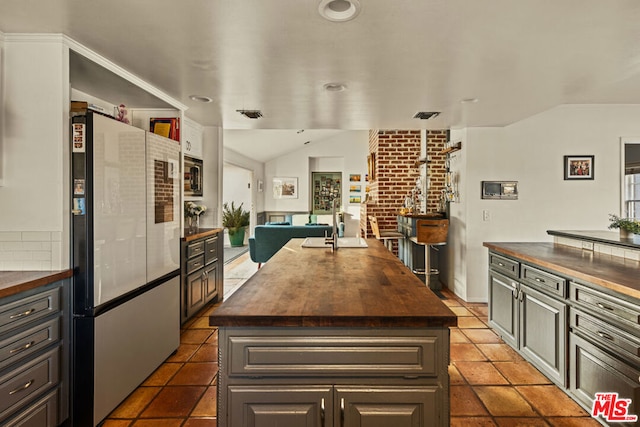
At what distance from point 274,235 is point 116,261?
3.63 metres

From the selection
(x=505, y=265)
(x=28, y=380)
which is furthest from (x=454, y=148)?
(x=28, y=380)

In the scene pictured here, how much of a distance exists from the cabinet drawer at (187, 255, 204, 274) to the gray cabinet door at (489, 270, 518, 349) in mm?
2774

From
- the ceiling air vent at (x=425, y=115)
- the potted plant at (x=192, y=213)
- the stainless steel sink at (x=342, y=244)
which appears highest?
the ceiling air vent at (x=425, y=115)

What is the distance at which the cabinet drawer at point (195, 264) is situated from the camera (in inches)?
135

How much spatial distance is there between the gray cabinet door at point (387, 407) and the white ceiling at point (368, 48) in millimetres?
1616

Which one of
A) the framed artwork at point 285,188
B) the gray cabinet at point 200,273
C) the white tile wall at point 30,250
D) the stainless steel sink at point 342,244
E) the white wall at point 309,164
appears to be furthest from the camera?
the framed artwork at point 285,188

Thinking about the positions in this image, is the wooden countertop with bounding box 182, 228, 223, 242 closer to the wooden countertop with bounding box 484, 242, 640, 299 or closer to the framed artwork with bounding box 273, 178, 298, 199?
the wooden countertop with bounding box 484, 242, 640, 299

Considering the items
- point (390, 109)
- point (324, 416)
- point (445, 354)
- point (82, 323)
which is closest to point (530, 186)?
point (390, 109)

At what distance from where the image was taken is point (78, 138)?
6.23ft

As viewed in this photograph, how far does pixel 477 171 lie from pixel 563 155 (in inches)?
37.6

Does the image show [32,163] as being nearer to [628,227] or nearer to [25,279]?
[25,279]

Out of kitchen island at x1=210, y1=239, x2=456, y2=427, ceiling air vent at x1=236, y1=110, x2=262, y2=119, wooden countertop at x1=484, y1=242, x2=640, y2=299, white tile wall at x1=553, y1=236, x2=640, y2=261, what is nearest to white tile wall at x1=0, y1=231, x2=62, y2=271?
kitchen island at x1=210, y1=239, x2=456, y2=427

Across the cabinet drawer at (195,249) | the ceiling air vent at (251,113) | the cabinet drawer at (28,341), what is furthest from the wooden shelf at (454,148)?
Answer: the cabinet drawer at (28,341)

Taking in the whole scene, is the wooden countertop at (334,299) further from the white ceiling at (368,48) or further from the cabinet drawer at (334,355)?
the white ceiling at (368,48)
